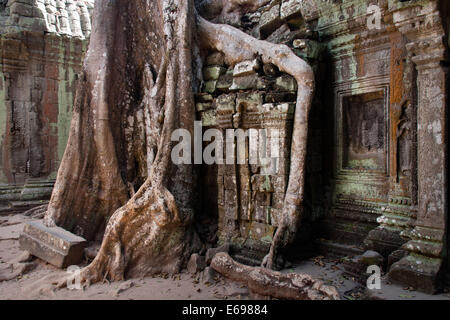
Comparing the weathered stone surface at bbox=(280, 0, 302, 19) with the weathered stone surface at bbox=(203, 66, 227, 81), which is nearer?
the weathered stone surface at bbox=(280, 0, 302, 19)

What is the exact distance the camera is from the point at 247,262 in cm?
438

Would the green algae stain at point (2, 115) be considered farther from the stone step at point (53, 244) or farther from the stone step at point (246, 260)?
the stone step at point (246, 260)

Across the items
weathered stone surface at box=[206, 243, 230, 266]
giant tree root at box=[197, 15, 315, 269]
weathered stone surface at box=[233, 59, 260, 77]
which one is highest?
weathered stone surface at box=[233, 59, 260, 77]

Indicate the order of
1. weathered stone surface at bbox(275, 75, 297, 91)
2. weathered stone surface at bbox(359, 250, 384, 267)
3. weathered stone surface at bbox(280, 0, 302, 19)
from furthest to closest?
1. weathered stone surface at bbox(280, 0, 302, 19)
2. weathered stone surface at bbox(275, 75, 297, 91)
3. weathered stone surface at bbox(359, 250, 384, 267)

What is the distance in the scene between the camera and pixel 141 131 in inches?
224

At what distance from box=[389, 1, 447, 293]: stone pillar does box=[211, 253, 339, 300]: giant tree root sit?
733 millimetres

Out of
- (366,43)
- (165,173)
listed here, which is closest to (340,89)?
(366,43)

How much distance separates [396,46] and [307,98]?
3.52ft

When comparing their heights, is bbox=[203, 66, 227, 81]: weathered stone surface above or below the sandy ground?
above

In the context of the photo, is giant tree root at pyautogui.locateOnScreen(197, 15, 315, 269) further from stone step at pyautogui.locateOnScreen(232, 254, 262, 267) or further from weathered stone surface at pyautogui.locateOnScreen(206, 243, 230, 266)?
weathered stone surface at pyautogui.locateOnScreen(206, 243, 230, 266)

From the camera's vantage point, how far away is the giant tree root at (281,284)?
3.28 m

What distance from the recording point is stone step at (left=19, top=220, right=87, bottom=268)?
470 cm

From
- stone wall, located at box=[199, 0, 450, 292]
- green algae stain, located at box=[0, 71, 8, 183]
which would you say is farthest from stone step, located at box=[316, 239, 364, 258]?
green algae stain, located at box=[0, 71, 8, 183]

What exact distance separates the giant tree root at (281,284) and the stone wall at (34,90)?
227 inches
